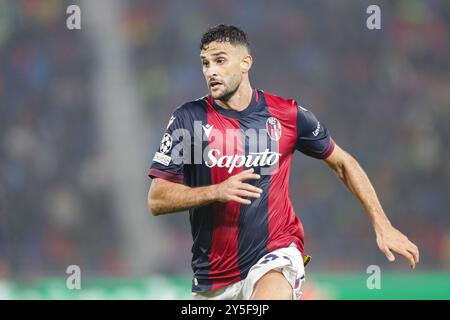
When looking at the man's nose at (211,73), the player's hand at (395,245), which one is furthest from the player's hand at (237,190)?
the player's hand at (395,245)

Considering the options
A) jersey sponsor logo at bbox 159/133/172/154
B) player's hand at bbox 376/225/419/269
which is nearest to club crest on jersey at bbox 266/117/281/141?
jersey sponsor logo at bbox 159/133/172/154

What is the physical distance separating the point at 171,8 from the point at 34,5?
159cm

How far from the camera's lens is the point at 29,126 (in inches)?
400

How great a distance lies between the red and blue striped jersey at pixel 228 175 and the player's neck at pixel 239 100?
0.03 meters

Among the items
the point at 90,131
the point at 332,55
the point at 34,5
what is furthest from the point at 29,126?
the point at 332,55

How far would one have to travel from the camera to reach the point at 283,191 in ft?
18.1

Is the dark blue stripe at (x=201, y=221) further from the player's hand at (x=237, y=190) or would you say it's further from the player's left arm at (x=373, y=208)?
the player's left arm at (x=373, y=208)

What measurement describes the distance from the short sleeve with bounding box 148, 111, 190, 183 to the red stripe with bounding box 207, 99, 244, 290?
194 mm

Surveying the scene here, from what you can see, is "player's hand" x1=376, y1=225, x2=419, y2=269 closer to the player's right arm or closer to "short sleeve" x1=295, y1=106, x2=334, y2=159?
"short sleeve" x1=295, y1=106, x2=334, y2=159

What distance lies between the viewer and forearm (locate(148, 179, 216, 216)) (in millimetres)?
4891

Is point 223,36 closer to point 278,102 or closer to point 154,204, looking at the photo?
point 278,102

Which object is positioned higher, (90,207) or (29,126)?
(29,126)
